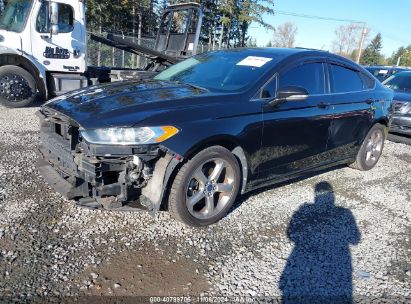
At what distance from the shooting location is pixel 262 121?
3717 mm

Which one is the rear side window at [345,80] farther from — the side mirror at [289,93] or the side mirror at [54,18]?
the side mirror at [54,18]

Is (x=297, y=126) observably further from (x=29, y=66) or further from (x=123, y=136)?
(x=29, y=66)

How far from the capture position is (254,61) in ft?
13.6

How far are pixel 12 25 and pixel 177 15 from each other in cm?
444

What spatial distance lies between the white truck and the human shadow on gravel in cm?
498

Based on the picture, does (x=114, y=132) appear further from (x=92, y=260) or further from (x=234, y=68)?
(x=234, y=68)

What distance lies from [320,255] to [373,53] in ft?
264

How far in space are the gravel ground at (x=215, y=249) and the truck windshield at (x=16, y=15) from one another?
16.6 feet

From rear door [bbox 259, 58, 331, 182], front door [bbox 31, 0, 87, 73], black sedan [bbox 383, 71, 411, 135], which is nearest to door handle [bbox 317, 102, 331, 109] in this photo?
rear door [bbox 259, 58, 331, 182]

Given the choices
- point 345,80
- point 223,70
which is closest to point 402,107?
point 345,80

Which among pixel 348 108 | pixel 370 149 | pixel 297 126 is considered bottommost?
pixel 370 149

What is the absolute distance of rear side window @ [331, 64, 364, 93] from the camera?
4705 mm

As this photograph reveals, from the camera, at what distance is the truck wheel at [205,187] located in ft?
10.8

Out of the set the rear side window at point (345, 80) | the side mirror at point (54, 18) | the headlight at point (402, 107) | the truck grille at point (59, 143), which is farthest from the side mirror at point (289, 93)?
the side mirror at point (54, 18)
